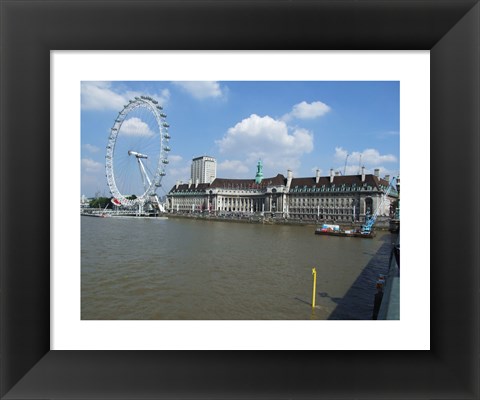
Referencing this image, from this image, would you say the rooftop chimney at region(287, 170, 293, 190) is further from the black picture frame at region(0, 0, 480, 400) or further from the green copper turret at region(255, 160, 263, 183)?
the black picture frame at region(0, 0, 480, 400)

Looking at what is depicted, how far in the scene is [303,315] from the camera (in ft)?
17.4

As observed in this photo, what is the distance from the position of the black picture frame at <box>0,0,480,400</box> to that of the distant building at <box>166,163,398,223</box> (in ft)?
88.2

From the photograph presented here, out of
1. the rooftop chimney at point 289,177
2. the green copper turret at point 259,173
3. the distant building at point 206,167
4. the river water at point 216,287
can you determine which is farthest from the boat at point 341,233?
the green copper turret at point 259,173

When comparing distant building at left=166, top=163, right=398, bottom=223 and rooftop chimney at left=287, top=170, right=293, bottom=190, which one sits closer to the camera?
distant building at left=166, top=163, right=398, bottom=223

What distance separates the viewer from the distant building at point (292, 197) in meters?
31.2

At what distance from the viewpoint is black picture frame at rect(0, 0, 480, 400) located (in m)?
2.57

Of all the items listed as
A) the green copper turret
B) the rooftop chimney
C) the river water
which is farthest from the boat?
the green copper turret

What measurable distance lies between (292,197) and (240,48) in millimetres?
41730

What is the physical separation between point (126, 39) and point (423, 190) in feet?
10.6

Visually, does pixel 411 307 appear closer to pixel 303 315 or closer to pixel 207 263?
pixel 303 315

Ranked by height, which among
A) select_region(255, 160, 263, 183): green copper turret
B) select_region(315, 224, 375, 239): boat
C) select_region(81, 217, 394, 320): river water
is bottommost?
select_region(315, 224, 375, 239): boat

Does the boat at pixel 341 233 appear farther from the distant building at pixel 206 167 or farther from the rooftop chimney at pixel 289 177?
the rooftop chimney at pixel 289 177

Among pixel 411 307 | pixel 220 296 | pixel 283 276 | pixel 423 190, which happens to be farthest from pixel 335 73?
pixel 283 276

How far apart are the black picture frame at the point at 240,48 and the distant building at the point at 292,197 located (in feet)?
88.2
